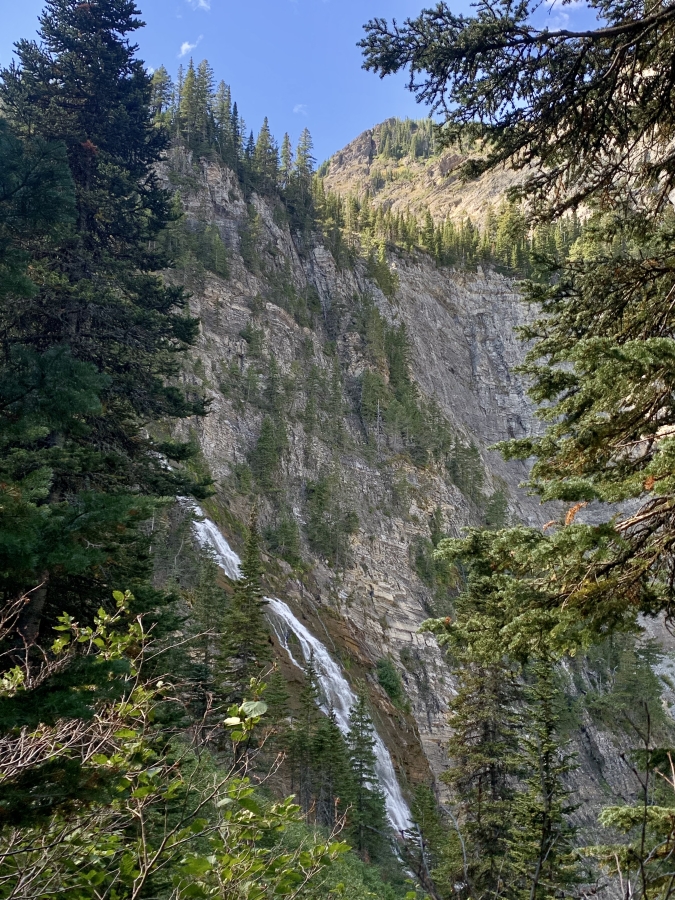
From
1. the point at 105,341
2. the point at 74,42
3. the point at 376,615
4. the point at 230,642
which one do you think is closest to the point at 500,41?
the point at 105,341

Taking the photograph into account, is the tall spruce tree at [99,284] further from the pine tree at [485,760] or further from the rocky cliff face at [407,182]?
the rocky cliff face at [407,182]

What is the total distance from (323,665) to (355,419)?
3308cm

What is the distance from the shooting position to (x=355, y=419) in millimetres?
60938

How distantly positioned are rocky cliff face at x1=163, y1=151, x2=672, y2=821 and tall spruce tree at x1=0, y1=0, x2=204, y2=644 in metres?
14.5

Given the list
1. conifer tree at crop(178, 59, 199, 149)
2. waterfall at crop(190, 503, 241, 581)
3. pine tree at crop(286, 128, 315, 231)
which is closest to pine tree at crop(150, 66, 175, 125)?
conifer tree at crop(178, 59, 199, 149)

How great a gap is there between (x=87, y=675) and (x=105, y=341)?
927 centimetres

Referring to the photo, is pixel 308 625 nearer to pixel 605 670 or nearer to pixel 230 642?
pixel 230 642

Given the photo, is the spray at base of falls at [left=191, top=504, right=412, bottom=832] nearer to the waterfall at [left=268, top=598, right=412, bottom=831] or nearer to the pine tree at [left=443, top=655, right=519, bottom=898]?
the waterfall at [left=268, top=598, right=412, bottom=831]

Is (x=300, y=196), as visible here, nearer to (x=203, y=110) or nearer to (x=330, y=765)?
(x=203, y=110)

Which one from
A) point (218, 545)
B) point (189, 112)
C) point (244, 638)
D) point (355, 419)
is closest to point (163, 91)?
point (189, 112)

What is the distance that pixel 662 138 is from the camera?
5.73 metres

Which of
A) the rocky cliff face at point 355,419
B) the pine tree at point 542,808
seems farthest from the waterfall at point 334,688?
the pine tree at point 542,808

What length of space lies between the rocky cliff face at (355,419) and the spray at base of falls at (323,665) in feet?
5.24

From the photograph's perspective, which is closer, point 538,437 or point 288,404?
point 538,437
